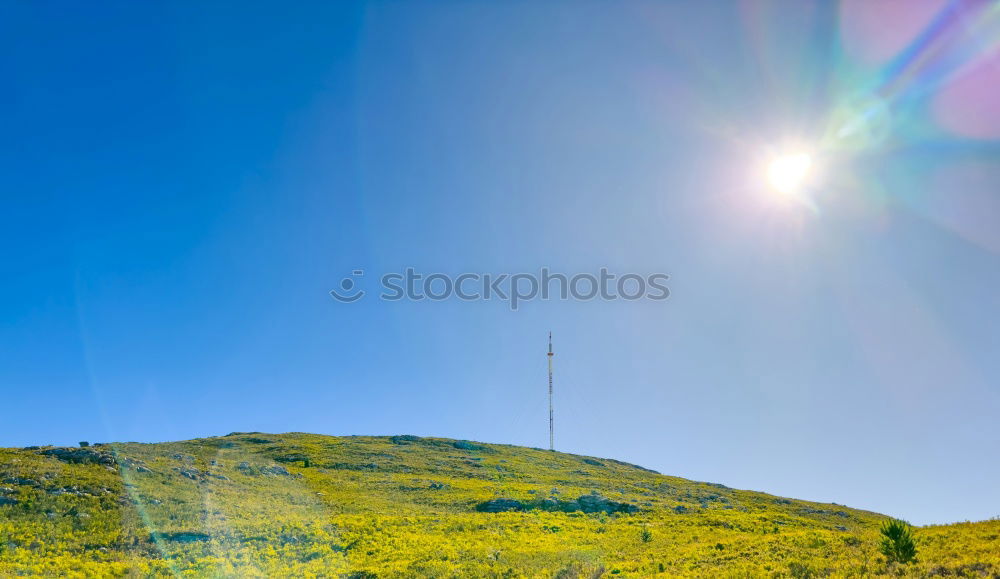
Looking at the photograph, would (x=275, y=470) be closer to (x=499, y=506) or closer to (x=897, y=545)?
(x=499, y=506)

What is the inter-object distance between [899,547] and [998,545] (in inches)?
154

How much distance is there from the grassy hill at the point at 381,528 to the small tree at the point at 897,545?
492mm

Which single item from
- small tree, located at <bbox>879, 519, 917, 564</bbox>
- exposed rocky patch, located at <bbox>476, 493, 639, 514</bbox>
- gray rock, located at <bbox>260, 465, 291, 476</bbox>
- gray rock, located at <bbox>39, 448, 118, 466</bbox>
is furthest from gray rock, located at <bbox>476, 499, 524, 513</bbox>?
gray rock, located at <bbox>39, 448, 118, 466</bbox>

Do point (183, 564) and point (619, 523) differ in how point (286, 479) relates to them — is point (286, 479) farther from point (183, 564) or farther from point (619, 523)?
point (619, 523)

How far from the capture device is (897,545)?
818 inches

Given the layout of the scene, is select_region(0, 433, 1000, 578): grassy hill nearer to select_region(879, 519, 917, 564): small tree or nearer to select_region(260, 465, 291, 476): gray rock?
select_region(260, 465, 291, 476): gray rock

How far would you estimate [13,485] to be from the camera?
35.0 metres

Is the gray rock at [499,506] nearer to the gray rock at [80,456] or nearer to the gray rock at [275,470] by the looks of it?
the gray rock at [275,470]

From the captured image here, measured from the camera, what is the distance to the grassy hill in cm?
2489

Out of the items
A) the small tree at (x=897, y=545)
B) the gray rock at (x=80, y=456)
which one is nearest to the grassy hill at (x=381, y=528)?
the gray rock at (x=80, y=456)

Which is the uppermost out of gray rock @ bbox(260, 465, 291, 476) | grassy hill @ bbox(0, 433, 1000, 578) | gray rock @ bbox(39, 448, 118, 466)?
gray rock @ bbox(39, 448, 118, 466)

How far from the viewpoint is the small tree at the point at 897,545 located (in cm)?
2023

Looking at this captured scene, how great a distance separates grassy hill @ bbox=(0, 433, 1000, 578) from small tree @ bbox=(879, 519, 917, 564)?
0.49 m

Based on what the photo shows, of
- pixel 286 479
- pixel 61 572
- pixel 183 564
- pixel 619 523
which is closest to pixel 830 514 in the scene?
pixel 619 523
